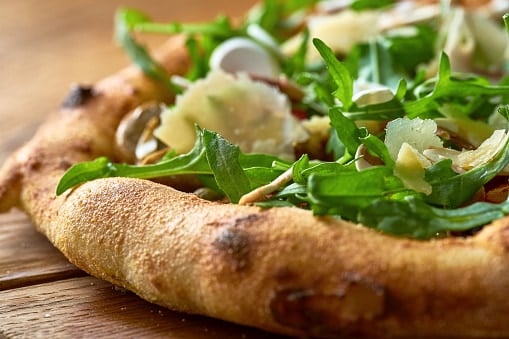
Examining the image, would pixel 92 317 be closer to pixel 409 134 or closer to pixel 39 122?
pixel 409 134

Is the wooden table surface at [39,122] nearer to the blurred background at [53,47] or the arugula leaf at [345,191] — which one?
the blurred background at [53,47]

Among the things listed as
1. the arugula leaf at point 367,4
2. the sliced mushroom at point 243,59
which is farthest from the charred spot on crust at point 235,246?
the arugula leaf at point 367,4

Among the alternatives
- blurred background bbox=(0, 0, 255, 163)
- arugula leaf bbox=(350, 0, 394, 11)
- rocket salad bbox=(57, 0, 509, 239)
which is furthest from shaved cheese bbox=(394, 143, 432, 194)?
blurred background bbox=(0, 0, 255, 163)

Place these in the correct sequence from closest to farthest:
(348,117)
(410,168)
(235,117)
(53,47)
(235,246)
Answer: (235,246), (410,168), (348,117), (235,117), (53,47)

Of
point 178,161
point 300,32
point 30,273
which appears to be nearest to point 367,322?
point 178,161

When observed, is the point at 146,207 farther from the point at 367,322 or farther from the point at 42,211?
the point at 367,322

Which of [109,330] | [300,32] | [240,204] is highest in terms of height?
[300,32]

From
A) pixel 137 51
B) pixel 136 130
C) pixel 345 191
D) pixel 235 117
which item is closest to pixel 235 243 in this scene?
pixel 345 191
